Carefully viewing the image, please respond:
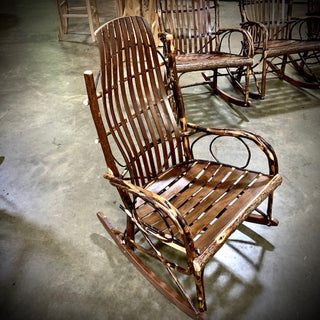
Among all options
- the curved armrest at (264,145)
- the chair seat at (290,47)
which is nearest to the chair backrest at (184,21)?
the chair seat at (290,47)

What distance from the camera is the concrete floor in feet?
5.01

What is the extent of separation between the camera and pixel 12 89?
146 inches

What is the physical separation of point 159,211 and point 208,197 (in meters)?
0.36

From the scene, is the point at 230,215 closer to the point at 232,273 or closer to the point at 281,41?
the point at 232,273

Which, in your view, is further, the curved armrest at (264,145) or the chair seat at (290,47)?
the chair seat at (290,47)

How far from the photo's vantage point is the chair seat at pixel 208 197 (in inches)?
51.5

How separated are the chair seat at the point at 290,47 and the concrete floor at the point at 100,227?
1.58 feet

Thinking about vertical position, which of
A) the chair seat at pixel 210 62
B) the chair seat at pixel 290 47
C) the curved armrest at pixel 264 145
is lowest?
the curved armrest at pixel 264 145

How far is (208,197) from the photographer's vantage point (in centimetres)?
151

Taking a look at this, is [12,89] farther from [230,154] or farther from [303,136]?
[303,136]

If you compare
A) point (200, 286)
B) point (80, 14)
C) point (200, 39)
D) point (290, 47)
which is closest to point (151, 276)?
point (200, 286)

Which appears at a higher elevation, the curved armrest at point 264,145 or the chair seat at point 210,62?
the chair seat at point 210,62

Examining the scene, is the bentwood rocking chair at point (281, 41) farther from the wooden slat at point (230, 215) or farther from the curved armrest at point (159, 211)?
the curved armrest at point (159, 211)

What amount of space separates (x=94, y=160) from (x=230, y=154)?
114 centimetres
